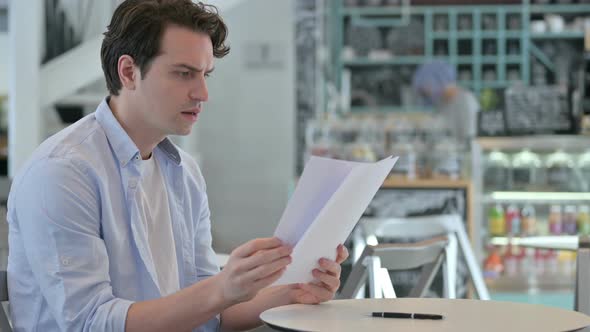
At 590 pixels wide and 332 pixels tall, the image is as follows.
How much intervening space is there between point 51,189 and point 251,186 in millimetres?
10046

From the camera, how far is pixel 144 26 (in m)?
2.18

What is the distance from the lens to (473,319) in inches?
79.6

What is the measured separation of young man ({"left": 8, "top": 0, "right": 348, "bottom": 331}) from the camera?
198 centimetres

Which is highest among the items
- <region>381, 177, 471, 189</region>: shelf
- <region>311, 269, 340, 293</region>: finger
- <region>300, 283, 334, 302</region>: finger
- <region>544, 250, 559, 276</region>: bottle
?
<region>311, 269, 340, 293</region>: finger

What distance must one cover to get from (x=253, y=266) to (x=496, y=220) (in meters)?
5.58

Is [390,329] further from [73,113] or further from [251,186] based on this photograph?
[251,186]

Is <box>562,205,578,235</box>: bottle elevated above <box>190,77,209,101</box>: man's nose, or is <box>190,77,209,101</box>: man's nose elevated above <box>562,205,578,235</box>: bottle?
<box>190,77,209,101</box>: man's nose

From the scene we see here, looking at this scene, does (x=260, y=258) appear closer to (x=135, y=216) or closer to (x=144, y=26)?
(x=135, y=216)

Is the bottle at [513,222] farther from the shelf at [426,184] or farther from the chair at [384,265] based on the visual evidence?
the chair at [384,265]

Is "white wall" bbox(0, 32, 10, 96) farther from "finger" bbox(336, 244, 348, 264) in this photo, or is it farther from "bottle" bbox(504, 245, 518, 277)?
"finger" bbox(336, 244, 348, 264)

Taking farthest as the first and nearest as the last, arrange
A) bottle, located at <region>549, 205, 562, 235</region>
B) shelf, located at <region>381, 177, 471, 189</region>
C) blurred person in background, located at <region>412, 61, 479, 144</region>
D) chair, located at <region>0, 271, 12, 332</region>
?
1. blurred person in background, located at <region>412, 61, 479, 144</region>
2. bottle, located at <region>549, 205, 562, 235</region>
3. shelf, located at <region>381, 177, 471, 189</region>
4. chair, located at <region>0, 271, 12, 332</region>

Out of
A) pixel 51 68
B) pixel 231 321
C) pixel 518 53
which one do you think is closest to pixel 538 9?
pixel 518 53

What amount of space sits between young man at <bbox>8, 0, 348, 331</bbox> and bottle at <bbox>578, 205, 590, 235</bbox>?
5.19 m

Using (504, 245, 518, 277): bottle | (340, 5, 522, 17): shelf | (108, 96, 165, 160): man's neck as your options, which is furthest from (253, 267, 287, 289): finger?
(340, 5, 522, 17): shelf
